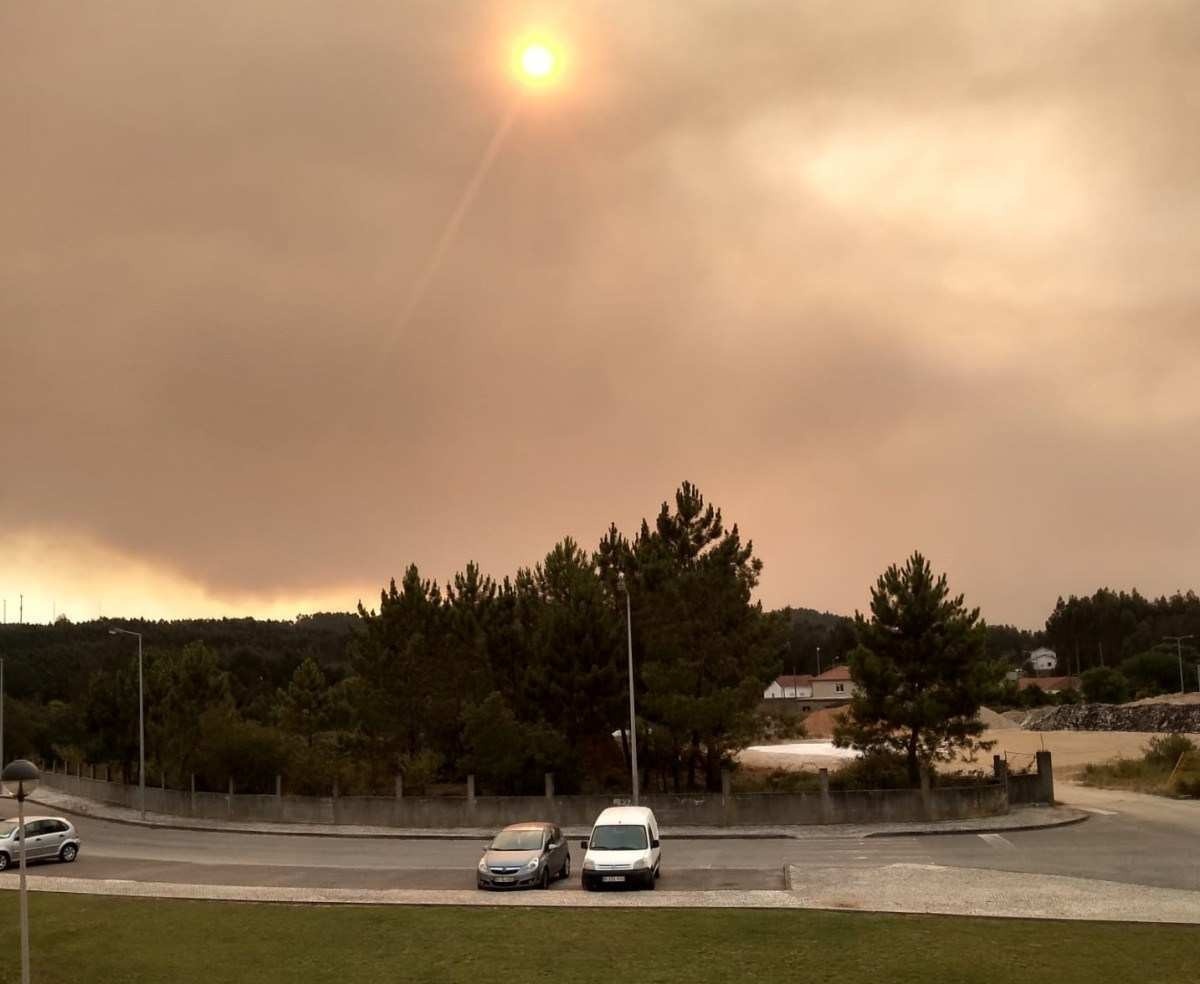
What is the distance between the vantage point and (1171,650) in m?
136

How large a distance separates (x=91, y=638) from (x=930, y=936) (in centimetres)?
A: 18082

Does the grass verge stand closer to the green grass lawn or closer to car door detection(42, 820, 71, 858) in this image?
the green grass lawn

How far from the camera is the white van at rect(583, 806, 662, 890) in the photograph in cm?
2708

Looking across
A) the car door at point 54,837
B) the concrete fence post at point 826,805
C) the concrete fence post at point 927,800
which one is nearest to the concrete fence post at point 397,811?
the car door at point 54,837

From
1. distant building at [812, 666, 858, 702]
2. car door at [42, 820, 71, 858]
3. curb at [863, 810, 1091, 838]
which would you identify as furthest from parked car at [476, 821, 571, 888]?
distant building at [812, 666, 858, 702]

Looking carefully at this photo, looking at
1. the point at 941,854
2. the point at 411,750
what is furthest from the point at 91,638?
the point at 941,854

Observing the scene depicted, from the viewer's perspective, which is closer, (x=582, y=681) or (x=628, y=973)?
(x=628, y=973)

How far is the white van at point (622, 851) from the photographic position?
88.8 ft

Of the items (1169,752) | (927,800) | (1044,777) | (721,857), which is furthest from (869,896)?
(1169,752)

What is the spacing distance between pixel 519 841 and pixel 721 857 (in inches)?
314

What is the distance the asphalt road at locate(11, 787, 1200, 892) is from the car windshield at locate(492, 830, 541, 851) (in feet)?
4.28

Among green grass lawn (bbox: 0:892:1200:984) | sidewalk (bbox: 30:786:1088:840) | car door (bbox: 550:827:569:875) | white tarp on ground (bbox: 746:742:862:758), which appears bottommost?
white tarp on ground (bbox: 746:742:862:758)

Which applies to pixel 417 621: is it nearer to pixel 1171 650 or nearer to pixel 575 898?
pixel 575 898

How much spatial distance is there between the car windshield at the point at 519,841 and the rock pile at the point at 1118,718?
247 feet
